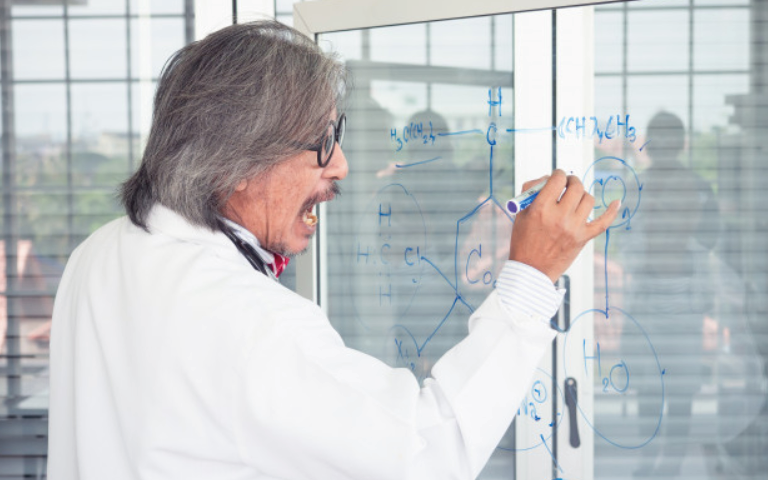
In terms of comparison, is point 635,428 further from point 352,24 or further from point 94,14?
point 94,14

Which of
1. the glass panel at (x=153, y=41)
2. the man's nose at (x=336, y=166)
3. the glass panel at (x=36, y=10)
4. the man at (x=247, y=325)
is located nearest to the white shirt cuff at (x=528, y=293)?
the man at (x=247, y=325)

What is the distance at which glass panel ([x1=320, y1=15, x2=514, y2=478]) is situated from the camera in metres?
1.66

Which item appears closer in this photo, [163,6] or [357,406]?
[357,406]

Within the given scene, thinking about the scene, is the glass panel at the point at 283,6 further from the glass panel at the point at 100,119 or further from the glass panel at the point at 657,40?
the glass panel at the point at 657,40

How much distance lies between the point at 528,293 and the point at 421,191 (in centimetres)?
80

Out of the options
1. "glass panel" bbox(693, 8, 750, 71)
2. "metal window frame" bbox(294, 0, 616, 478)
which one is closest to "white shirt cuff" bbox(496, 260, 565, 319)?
"metal window frame" bbox(294, 0, 616, 478)

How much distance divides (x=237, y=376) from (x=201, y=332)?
7cm

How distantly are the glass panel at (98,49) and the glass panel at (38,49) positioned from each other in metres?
0.04

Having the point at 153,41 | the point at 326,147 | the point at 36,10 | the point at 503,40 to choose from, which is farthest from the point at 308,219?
the point at 36,10

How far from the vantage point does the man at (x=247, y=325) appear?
0.87 meters

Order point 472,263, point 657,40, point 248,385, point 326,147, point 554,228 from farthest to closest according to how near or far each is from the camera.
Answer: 1. point 657,40
2. point 472,263
3. point 326,147
4. point 554,228
5. point 248,385

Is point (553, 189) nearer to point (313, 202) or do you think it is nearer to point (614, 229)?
point (313, 202)

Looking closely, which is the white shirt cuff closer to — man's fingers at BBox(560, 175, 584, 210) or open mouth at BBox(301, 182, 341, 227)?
man's fingers at BBox(560, 175, 584, 210)

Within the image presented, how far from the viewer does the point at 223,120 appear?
1.03 metres
